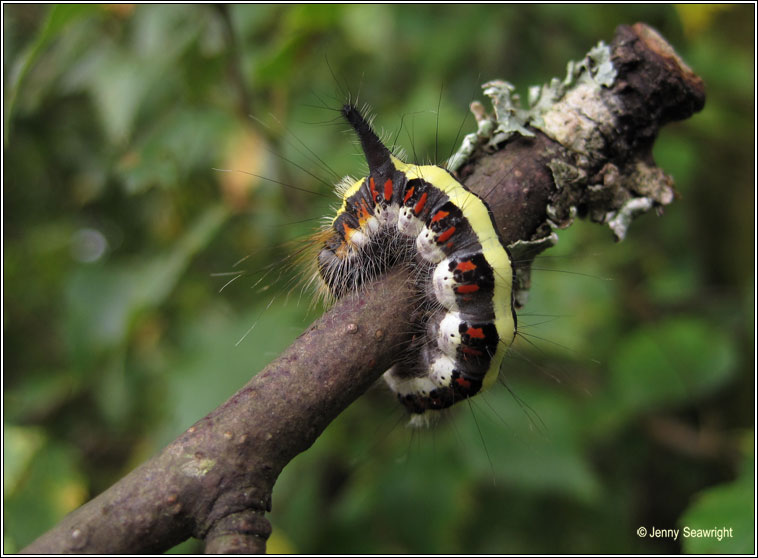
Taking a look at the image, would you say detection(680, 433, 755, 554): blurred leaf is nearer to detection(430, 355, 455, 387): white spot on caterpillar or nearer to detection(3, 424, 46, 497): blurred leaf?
detection(430, 355, 455, 387): white spot on caterpillar

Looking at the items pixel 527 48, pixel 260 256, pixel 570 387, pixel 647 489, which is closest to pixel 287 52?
pixel 260 256

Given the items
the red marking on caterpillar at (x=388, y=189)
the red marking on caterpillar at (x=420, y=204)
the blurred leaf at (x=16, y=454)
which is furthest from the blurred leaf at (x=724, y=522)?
the blurred leaf at (x=16, y=454)

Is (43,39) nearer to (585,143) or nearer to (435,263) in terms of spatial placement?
(435,263)

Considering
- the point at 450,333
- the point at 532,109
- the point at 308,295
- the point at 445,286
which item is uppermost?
the point at 532,109

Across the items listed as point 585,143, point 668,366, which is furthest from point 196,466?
point 668,366

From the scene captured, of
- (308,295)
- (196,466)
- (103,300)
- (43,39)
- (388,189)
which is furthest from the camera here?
(103,300)

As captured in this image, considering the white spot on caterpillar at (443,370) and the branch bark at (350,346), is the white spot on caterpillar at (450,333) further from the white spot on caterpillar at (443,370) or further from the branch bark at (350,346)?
the branch bark at (350,346)

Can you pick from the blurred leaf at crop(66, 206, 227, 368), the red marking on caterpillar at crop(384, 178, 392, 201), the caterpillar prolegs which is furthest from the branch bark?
the blurred leaf at crop(66, 206, 227, 368)
